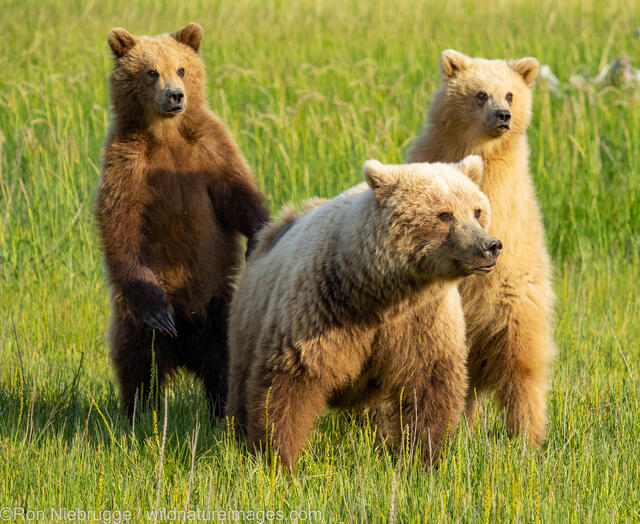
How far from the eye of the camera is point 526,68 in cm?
566

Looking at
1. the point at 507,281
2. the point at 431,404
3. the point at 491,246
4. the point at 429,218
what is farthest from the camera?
the point at 507,281

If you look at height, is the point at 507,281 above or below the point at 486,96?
below

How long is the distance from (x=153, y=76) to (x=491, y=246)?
101 inches

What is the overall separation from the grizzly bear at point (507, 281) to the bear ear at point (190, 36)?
159 cm

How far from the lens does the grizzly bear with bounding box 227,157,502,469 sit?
13.2 ft

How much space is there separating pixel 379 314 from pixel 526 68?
2276mm

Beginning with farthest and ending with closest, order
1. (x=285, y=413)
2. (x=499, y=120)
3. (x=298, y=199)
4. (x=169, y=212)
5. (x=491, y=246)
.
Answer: (x=298, y=199) < (x=169, y=212) < (x=499, y=120) < (x=285, y=413) < (x=491, y=246)

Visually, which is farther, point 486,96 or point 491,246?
point 486,96

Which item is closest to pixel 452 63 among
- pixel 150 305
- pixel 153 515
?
pixel 150 305

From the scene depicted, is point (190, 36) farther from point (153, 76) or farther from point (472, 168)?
point (472, 168)

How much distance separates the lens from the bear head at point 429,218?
154 inches

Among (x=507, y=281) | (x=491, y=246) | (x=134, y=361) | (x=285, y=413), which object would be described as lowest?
(x=134, y=361)

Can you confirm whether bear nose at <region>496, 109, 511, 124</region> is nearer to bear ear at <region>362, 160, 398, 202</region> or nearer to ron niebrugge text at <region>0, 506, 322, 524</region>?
bear ear at <region>362, 160, 398, 202</region>

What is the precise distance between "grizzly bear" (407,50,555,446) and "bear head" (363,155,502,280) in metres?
1.05
